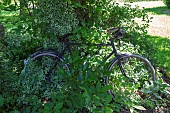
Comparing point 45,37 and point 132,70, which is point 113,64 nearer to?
point 132,70

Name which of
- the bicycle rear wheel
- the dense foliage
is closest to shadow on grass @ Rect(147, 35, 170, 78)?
the dense foliage

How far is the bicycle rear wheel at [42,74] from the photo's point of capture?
12.5 feet

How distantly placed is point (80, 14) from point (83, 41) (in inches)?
23.8

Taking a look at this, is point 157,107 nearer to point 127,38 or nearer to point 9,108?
point 127,38

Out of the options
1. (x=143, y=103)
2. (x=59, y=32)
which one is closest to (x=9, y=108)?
(x=59, y=32)

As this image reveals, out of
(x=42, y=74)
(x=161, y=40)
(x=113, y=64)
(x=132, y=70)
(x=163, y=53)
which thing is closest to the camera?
(x=113, y=64)

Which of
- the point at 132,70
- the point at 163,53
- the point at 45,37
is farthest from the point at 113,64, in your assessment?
the point at 163,53

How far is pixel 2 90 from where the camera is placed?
3648 mm

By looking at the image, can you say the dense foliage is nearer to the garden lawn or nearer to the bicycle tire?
the bicycle tire

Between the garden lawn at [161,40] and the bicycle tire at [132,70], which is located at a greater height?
the garden lawn at [161,40]

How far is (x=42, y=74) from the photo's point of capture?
3.92 meters

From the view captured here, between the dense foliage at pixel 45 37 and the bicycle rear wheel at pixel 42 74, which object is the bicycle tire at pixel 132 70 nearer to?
the dense foliage at pixel 45 37

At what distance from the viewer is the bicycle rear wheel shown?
3.80m

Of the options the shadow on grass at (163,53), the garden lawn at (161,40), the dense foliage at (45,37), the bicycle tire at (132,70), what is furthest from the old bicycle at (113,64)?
the shadow on grass at (163,53)
